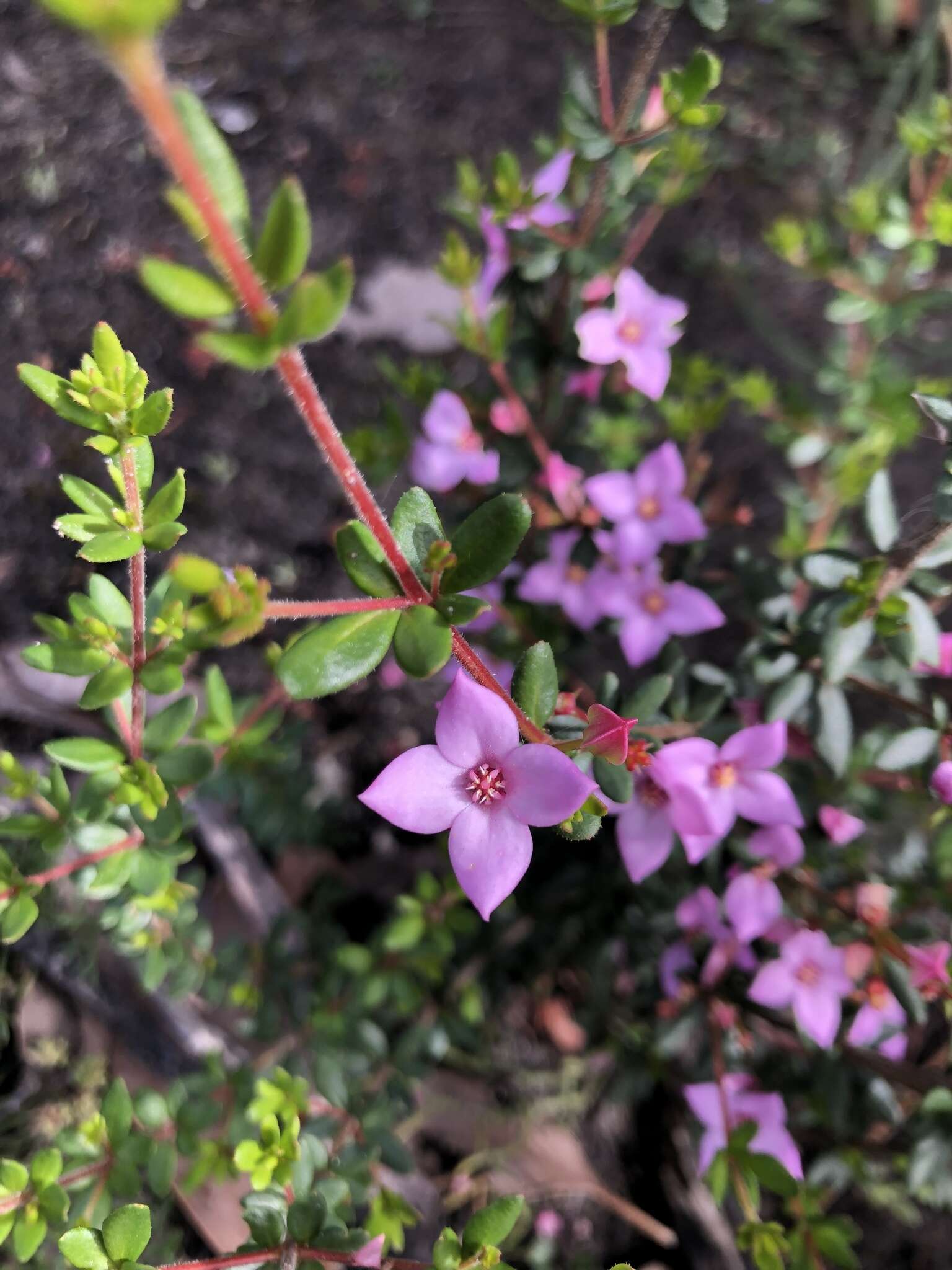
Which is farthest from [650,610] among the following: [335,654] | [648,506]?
[335,654]

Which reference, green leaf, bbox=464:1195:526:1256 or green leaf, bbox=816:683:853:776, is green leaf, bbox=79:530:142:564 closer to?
green leaf, bbox=464:1195:526:1256

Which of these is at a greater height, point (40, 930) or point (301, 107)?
point (301, 107)

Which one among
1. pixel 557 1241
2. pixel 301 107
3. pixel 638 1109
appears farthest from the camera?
pixel 301 107

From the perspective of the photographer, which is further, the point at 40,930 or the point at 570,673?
the point at 570,673

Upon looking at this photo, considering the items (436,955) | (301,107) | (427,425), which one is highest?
(301,107)

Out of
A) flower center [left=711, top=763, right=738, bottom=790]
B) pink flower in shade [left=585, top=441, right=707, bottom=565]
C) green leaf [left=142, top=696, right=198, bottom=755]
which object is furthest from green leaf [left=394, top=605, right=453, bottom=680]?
pink flower in shade [left=585, top=441, right=707, bottom=565]

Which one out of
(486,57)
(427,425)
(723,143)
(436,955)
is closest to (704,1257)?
(436,955)

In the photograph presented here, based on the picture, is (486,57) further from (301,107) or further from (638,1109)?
(638,1109)
